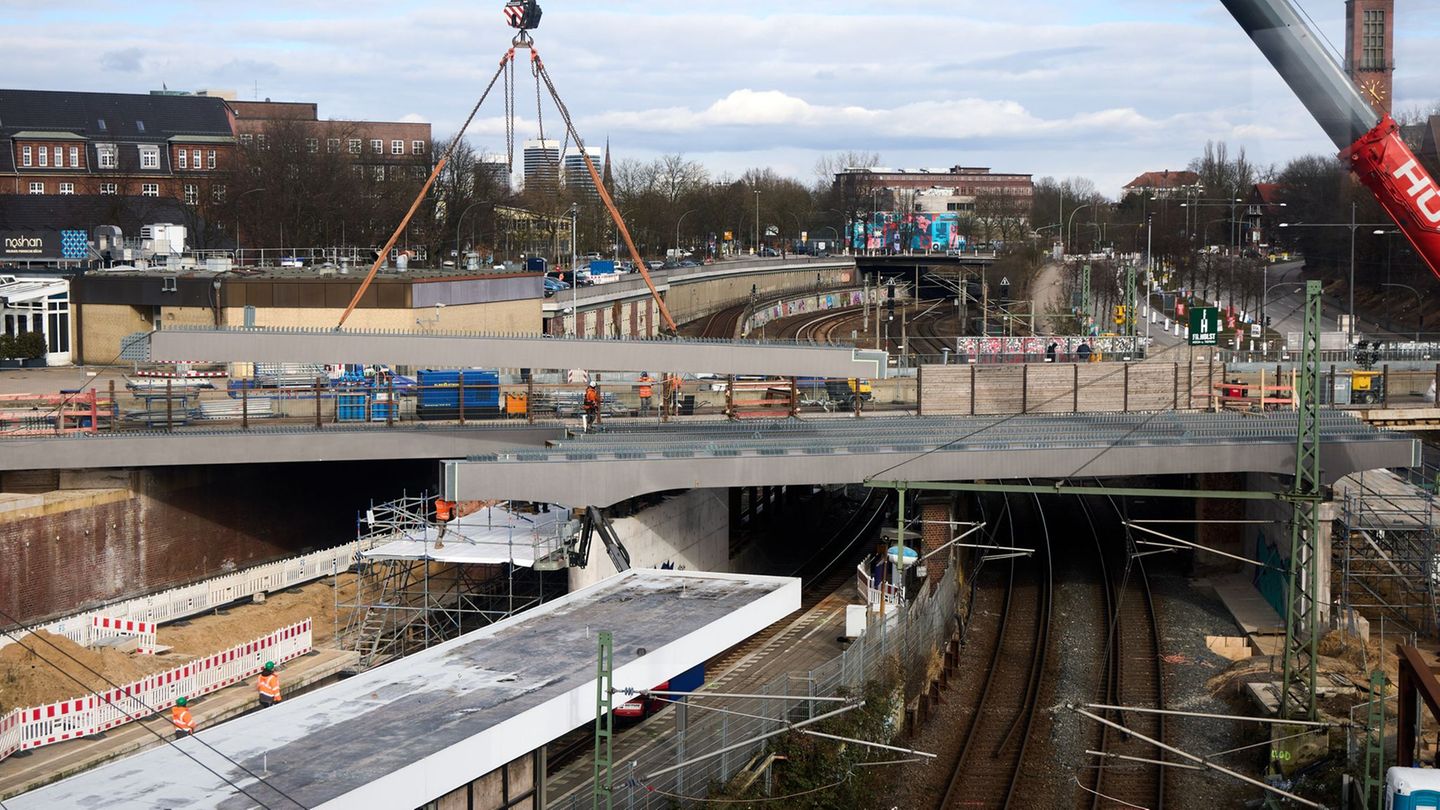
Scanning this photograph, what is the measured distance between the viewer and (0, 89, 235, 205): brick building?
79500 mm

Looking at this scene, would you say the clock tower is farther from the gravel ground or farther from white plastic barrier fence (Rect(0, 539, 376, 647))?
white plastic barrier fence (Rect(0, 539, 376, 647))

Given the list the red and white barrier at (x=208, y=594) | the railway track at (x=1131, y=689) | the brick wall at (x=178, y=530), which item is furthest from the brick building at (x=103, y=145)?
the railway track at (x=1131, y=689)

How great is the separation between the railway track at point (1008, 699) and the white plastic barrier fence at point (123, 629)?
1227 cm

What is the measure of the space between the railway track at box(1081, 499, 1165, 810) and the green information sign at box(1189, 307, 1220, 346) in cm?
1122

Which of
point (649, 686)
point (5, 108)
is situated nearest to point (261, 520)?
point (649, 686)

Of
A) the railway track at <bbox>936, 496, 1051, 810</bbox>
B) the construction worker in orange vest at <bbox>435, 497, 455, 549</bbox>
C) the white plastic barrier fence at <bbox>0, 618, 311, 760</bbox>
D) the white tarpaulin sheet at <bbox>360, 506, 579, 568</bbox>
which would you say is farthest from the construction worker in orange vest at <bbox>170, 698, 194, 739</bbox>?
the railway track at <bbox>936, 496, 1051, 810</bbox>

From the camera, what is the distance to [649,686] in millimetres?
14617

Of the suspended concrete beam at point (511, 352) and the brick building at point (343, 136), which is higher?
the brick building at point (343, 136)

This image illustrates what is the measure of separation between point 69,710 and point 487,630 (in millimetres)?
6217

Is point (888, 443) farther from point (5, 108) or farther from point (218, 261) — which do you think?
point (5, 108)

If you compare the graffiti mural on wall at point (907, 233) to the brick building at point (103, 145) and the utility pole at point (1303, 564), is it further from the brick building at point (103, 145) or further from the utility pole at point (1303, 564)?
the utility pole at point (1303, 564)

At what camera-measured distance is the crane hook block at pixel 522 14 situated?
28.3 meters

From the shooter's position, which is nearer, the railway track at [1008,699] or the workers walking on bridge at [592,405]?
the railway track at [1008,699]

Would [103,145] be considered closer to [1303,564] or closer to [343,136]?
[343,136]
